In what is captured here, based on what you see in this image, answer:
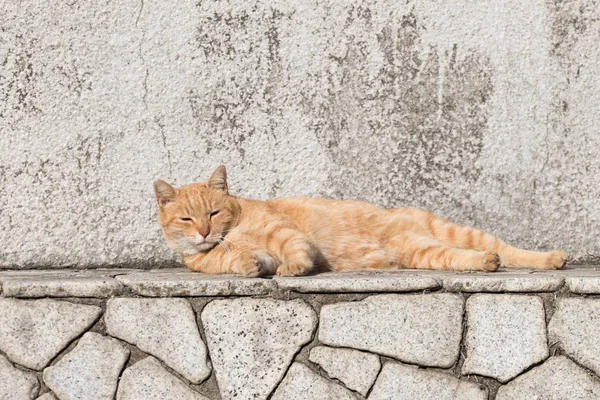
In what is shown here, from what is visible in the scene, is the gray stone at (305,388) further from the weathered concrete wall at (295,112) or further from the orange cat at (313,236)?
the weathered concrete wall at (295,112)

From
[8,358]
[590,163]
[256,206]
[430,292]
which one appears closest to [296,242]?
[256,206]

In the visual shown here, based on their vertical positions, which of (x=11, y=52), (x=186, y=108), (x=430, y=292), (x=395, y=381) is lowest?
(x=395, y=381)

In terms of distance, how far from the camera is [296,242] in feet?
13.6

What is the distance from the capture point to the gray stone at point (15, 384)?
3775 mm

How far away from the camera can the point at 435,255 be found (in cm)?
439

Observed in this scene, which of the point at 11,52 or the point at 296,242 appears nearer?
the point at 296,242

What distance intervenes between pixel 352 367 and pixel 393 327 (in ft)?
0.86

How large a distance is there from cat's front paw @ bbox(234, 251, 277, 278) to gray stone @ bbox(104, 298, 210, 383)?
340 mm

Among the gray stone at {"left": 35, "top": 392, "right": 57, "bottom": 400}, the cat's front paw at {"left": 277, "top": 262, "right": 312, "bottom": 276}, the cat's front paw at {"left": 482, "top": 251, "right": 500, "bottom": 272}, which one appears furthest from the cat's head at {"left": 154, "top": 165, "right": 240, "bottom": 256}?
the cat's front paw at {"left": 482, "top": 251, "right": 500, "bottom": 272}

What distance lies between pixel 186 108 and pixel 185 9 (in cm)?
57

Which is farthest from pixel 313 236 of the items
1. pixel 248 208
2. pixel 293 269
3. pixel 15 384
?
pixel 15 384

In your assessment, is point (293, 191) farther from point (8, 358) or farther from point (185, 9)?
point (8, 358)

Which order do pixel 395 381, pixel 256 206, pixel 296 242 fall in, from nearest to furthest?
pixel 395 381
pixel 296 242
pixel 256 206

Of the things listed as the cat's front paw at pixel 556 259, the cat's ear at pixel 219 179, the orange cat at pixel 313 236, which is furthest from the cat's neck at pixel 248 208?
the cat's front paw at pixel 556 259
